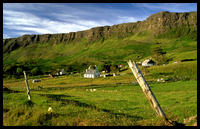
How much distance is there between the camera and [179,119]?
8.55m

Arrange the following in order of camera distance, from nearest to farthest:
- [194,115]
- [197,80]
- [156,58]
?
[197,80]
[194,115]
[156,58]

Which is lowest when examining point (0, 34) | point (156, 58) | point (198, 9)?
point (0, 34)

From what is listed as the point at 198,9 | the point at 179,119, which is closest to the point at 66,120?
the point at 179,119

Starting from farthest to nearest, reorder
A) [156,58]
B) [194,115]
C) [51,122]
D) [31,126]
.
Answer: [156,58] → [51,122] → [31,126] → [194,115]

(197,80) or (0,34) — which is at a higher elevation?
(0,34)

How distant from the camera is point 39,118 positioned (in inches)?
335

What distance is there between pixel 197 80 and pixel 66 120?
6526 millimetres

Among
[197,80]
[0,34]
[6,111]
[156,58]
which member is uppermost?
[156,58]

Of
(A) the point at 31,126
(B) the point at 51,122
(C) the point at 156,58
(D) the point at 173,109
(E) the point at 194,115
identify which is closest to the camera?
(E) the point at 194,115

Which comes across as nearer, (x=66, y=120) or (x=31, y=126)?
(x=31, y=126)

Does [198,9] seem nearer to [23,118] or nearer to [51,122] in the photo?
[51,122]

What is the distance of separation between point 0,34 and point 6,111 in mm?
4550

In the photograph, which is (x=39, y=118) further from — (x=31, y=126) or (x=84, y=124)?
(x=84, y=124)

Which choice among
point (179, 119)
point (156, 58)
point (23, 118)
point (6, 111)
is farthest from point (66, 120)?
point (156, 58)
